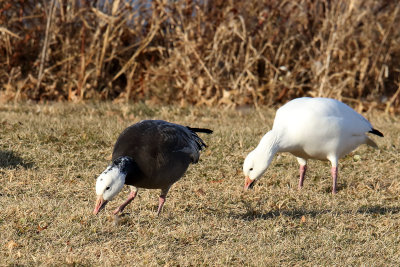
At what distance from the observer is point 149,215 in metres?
5.30

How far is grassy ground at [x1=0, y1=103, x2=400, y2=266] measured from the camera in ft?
14.8

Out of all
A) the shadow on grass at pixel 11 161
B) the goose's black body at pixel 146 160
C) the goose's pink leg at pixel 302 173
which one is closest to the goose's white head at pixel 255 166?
the goose's black body at pixel 146 160

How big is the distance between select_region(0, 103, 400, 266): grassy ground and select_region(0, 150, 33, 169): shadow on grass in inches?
0.5

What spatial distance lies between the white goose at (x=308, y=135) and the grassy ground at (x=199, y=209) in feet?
1.08

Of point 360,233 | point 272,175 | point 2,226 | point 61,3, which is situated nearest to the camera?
point 2,226

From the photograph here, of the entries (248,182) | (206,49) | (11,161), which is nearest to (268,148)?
(248,182)

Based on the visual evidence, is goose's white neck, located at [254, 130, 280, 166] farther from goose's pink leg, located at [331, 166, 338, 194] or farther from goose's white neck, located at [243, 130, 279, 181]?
goose's pink leg, located at [331, 166, 338, 194]

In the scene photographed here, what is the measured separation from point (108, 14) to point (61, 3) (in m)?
0.81

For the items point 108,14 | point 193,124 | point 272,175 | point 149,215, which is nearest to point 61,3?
point 108,14

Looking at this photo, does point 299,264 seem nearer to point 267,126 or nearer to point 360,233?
point 360,233

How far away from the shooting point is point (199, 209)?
18.4 ft

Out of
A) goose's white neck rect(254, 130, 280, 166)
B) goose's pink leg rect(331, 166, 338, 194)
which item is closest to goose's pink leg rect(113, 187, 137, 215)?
goose's white neck rect(254, 130, 280, 166)

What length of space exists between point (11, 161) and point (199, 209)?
2.36 meters

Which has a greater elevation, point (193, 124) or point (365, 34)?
point (365, 34)
